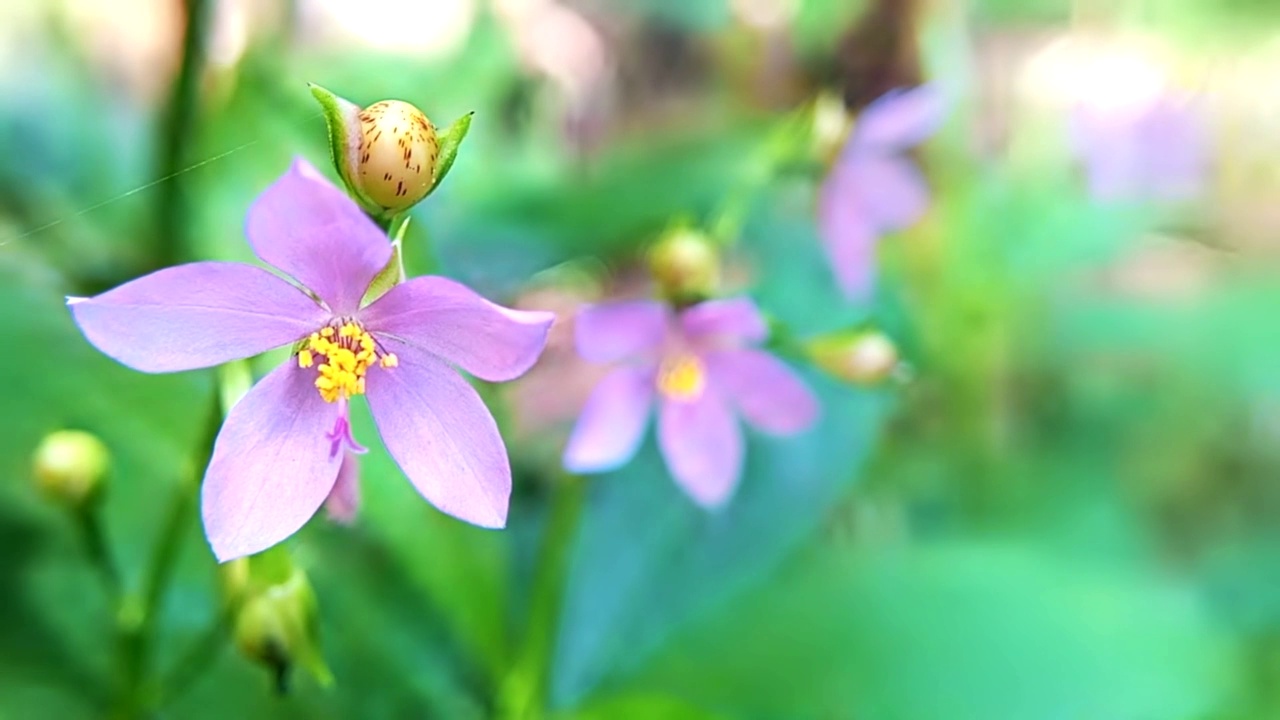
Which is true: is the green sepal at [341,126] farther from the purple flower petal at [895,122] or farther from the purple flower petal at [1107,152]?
the purple flower petal at [1107,152]

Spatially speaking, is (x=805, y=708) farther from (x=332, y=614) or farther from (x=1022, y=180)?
(x=1022, y=180)

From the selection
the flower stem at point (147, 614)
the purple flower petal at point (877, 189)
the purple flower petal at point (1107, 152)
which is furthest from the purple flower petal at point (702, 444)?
the purple flower petal at point (1107, 152)

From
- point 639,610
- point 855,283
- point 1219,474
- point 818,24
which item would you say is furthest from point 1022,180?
point 639,610

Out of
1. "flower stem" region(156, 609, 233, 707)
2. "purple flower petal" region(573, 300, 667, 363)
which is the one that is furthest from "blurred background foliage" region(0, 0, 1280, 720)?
"purple flower petal" region(573, 300, 667, 363)

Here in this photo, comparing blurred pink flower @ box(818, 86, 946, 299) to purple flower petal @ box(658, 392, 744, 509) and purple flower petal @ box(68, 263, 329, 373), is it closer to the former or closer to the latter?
purple flower petal @ box(658, 392, 744, 509)

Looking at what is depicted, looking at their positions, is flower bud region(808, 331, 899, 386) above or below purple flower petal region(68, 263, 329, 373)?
below

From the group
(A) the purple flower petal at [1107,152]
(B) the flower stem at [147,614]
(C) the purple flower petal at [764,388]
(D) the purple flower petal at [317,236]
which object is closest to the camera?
(D) the purple flower petal at [317,236]
